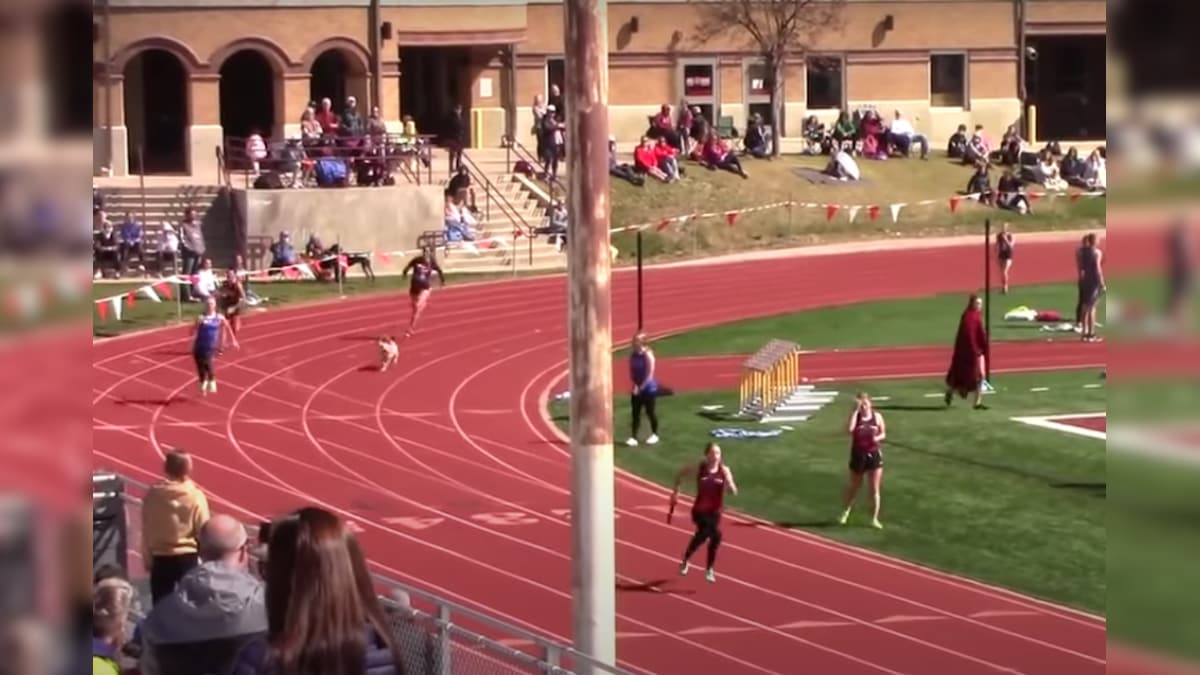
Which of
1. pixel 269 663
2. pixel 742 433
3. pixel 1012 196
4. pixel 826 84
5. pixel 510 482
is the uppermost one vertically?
pixel 826 84

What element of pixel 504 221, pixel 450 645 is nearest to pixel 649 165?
pixel 504 221

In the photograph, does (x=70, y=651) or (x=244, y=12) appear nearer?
(x=70, y=651)

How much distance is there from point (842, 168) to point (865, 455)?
2840 centimetres

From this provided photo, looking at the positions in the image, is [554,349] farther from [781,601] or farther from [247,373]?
[781,601]

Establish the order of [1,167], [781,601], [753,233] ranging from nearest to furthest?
[1,167] → [781,601] → [753,233]

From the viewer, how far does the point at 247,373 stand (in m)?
28.3

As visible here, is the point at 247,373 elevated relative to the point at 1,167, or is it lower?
lower

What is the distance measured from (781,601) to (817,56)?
36878 millimetres

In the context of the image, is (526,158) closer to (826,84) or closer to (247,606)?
(826,84)

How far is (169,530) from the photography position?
9.93 meters

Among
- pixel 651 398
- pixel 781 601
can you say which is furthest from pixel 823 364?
pixel 781 601

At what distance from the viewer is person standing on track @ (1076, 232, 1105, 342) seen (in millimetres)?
28891

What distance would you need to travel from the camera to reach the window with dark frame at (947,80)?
5325 centimetres

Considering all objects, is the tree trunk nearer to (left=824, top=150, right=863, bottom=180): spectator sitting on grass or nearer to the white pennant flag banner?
(left=824, top=150, right=863, bottom=180): spectator sitting on grass
